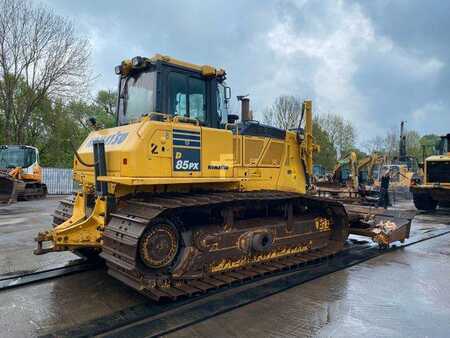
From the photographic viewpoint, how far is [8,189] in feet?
57.4

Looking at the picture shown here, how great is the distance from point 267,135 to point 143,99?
2.19 metres

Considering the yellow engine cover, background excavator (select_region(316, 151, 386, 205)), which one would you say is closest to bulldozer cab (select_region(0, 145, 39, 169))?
background excavator (select_region(316, 151, 386, 205))

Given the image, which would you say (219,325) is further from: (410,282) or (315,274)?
(410,282)

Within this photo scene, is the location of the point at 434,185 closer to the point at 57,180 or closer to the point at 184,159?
the point at 184,159

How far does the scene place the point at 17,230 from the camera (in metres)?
10.1

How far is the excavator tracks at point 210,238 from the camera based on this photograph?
15.3 ft

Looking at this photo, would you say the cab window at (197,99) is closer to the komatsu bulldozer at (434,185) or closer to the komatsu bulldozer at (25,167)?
the komatsu bulldozer at (434,185)

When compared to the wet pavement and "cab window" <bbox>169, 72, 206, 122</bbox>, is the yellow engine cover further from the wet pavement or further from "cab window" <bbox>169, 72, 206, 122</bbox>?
the wet pavement

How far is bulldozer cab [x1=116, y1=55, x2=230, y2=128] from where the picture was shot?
5.45 meters

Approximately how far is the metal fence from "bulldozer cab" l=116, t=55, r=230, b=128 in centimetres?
2085

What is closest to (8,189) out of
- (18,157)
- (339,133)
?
(18,157)

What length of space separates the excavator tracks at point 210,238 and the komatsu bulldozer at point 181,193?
→ 0.05 ft

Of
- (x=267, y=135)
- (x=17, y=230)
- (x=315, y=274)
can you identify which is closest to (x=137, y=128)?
(x=267, y=135)

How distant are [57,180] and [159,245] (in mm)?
22671
